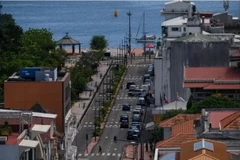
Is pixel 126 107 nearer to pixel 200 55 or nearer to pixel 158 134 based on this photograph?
pixel 200 55

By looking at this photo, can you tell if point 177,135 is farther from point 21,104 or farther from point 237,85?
point 237,85

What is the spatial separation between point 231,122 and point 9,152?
22.3ft

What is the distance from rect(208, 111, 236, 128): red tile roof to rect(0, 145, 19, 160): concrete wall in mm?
6268

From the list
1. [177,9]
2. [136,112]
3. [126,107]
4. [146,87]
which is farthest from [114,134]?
[177,9]

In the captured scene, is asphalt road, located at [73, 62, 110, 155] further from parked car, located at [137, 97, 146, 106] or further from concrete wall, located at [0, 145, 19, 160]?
concrete wall, located at [0, 145, 19, 160]

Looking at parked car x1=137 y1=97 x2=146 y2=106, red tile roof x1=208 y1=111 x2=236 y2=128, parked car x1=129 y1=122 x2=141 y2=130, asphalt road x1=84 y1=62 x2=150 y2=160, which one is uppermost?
red tile roof x1=208 y1=111 x2=236 y2=128

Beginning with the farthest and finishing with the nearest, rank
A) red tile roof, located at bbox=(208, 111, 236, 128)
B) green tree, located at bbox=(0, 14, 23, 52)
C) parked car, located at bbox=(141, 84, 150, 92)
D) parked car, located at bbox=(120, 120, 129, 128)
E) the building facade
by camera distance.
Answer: green tree, located at bbox=(0, 14, 23, 52), parked car, located at bbox=(141, 84, 150, 92), parked car, located at bbox=(120, 120, 129, 128), the building facade, red tile roof, located at bbox=(208, 111, 236, 128)

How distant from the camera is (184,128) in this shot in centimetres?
4028

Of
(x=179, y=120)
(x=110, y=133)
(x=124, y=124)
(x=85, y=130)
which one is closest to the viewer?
(x=179, y=120)

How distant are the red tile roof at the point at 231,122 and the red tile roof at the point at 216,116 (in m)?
Result: 0.22

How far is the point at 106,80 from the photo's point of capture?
82.8m

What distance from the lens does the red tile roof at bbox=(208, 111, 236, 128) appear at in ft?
115

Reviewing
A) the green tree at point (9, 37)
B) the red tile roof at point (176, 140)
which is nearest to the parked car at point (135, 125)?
the green tree at point (9, 37)

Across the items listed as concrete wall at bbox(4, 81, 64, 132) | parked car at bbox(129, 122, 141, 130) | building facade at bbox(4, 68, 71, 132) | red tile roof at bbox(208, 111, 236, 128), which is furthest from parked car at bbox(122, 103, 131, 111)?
red tile roof at bbox(208, 111, 236, 128)
